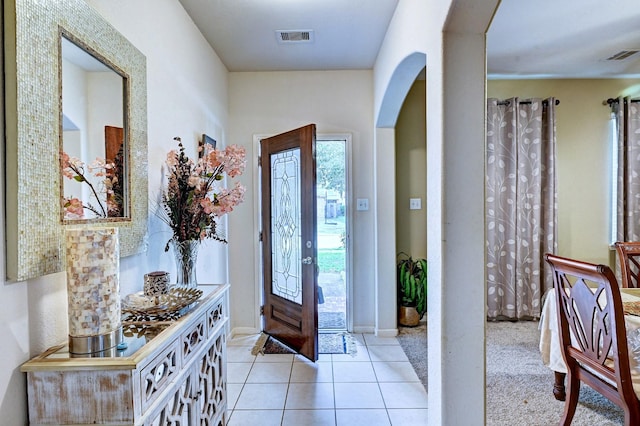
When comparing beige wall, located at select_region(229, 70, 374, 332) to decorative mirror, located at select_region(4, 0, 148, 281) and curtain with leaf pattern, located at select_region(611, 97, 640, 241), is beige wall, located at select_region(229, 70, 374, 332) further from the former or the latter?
curtain with leaf pattern, located at select_region(611, 97, 640, 241)

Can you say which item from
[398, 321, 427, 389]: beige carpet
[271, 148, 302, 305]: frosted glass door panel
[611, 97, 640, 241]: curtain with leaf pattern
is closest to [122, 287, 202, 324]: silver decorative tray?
[271, 148, 302, 305]: frosted glass door panel

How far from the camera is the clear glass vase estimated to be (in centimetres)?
179

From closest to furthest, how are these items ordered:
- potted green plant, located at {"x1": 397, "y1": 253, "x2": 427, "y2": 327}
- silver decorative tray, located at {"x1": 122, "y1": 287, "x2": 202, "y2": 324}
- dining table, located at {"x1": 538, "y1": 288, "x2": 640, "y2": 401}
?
silver decorative tray, located at {"x1": 122, "y1": 287, "x2": 202, "y2": 324}, dining table, located at {"x1": 538, "y1": 288, "x2": 640, "y2": 401}, potted green plant, located at {"x1": 397, "y1": 253, "x2": 427, "y2": 327}

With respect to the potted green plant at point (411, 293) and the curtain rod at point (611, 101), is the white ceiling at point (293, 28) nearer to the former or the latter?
the potted green plant at point (411, 293)

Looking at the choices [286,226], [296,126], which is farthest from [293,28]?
[286,226]

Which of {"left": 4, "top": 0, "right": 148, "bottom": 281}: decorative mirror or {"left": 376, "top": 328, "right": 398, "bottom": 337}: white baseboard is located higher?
{"left": 4, "top": 0, "right": 148, "bottom": 281}: decorative mirror

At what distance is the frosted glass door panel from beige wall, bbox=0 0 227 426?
53cm

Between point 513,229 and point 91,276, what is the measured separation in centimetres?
385

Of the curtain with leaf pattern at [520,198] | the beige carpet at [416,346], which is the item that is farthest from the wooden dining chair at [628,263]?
the beige carpet at [416,346]

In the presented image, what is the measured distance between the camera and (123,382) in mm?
1035

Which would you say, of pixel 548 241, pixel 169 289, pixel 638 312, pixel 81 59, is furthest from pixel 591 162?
pixel 81 59

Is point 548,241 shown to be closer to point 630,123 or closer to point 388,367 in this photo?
point 630,123

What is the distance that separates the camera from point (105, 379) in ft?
3.39

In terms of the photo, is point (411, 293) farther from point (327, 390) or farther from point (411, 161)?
point (327, 390)
